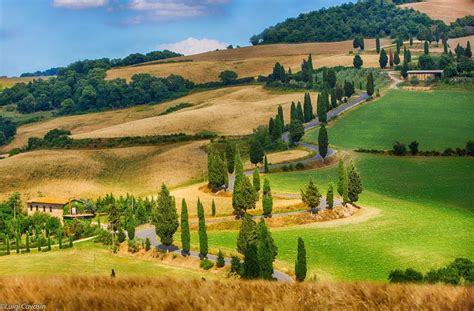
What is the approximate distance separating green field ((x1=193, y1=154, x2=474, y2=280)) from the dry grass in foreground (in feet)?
171

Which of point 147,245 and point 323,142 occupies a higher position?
point 323,142

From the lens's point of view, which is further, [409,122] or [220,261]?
[409,122]

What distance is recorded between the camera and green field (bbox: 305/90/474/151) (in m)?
140

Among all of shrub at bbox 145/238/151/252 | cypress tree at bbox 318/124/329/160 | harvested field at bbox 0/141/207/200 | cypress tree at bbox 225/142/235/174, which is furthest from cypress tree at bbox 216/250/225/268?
cypress tree at bbox 318/124/329/160

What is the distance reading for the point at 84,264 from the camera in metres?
68.0

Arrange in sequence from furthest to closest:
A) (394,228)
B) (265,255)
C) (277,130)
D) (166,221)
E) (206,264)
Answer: (277,130) < (394,228) < (166,221) < (206,264) < (265,255)

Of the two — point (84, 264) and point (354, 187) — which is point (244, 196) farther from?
point (84, 264)

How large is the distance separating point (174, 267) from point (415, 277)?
29.5m

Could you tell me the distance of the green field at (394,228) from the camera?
6912cm

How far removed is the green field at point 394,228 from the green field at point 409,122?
18448mm

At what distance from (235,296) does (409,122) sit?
503 ft

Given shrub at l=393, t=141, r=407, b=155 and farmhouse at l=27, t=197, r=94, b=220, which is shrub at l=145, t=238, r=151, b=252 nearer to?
farmhouse at l=27, t=197, r=94, b=220

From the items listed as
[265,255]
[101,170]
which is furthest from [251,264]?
[101,170]
